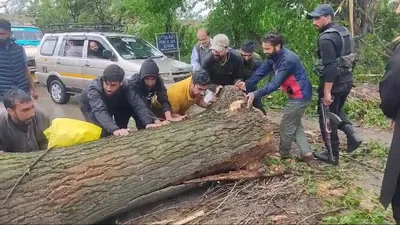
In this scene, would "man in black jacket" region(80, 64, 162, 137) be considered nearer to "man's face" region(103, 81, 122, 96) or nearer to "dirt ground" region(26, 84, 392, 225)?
"man's face" region(103, 81, 122, 96)

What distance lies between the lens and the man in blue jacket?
472 centimetres

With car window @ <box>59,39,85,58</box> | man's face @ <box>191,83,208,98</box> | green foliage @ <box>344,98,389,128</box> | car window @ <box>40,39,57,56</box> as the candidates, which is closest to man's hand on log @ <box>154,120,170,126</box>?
man's face @ <box>191,83,208,98</box>

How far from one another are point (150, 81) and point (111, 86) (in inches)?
23.2

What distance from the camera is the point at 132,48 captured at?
9.67 meters

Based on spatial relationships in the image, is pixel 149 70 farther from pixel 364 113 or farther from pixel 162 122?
pixel 364 113

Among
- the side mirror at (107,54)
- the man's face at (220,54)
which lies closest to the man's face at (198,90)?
the man's face at (220,54)

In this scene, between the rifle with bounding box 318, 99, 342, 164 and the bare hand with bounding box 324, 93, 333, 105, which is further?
the rifle with bounding box 318, 99, 342, 164

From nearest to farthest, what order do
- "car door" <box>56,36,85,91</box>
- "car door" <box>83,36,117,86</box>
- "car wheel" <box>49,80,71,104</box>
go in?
"car door" <box>83,36,117,86</box>
"car door" <box>56,36,85,91</box>
"car wheel" <box>49,80,71,104</box>

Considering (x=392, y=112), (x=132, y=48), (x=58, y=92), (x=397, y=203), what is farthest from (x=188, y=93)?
(x=58, y=92)

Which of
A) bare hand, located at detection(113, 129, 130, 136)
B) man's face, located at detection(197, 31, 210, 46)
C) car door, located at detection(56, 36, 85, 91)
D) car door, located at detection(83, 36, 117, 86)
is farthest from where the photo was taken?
car door, located at detection(56, 36, 85, 91)

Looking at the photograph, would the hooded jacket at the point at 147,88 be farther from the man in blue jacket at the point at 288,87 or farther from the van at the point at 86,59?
the van at the point at 86,59

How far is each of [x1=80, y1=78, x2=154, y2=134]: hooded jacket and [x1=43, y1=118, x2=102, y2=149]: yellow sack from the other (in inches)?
7.7

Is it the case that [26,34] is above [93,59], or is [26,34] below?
above

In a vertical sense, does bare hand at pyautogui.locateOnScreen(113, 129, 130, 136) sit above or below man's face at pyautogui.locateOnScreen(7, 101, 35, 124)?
below
